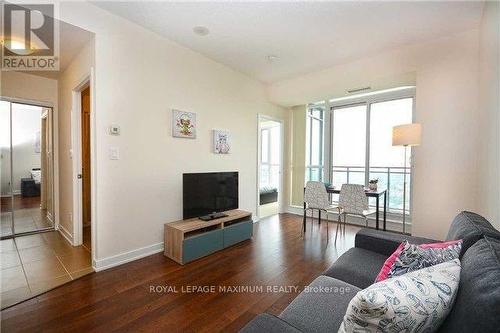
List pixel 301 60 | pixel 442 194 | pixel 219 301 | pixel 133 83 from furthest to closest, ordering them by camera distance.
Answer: pixel 301 60
pixel 442 194
pixel 133 83
pixel 219 301

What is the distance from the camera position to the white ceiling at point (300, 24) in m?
2.31

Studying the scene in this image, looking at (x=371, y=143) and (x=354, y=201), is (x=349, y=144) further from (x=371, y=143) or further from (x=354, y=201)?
(x=354, y=201)

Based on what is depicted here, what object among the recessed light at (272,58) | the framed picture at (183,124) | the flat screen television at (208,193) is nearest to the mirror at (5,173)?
the framed picture at (183,124)

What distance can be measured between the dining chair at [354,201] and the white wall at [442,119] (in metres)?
0.63

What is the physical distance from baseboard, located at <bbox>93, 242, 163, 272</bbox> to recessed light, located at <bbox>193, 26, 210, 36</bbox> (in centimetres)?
270

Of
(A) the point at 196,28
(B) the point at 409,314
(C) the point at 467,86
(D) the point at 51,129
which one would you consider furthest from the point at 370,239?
(D) the point at 51,129

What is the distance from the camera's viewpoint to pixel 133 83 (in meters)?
2.65

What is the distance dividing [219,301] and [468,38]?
3985mm

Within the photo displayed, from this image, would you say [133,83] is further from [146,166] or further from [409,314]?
[409,314]

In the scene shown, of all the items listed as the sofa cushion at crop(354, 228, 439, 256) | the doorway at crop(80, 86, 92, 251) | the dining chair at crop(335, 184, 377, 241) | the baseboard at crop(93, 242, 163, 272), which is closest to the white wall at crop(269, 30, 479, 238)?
the dining chair at crop(335, 184, 377, 241)

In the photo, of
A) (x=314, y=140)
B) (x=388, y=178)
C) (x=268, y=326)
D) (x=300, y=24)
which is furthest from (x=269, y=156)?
(x=268, y=326)

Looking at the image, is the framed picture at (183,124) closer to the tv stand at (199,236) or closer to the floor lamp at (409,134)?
the tv stand at (199,236)

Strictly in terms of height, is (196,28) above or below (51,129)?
above

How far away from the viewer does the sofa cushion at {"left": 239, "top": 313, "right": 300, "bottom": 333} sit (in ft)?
2.91
